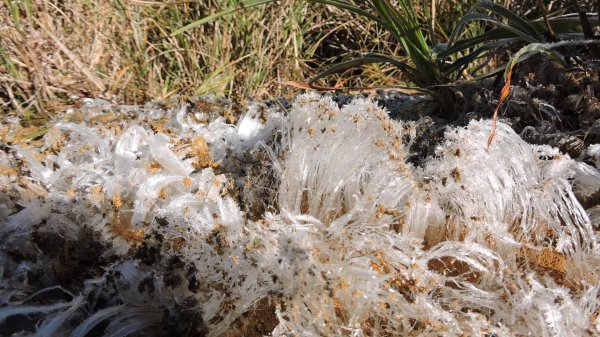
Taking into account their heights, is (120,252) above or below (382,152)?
below

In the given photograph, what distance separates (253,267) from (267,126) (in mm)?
539

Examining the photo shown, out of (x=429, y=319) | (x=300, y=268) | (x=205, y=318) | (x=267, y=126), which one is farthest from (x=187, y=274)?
(x=267, y=126)

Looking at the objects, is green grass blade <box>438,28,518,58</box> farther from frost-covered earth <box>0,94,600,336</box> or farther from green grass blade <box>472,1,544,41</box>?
frost-covered earth <box>0,94,600,336</box>

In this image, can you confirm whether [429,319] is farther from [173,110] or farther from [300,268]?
[173,110]

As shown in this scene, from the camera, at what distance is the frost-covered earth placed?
40.3 inches

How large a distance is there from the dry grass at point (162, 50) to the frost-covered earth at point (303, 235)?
0.71 m

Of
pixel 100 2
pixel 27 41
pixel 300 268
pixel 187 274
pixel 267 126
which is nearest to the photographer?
pixel 300 268

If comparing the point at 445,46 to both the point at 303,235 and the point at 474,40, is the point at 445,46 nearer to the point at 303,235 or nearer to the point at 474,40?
the point at 474,40

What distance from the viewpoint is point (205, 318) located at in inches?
41.6

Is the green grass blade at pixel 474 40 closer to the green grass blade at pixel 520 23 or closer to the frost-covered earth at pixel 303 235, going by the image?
the green grass blade at pixel 520 23

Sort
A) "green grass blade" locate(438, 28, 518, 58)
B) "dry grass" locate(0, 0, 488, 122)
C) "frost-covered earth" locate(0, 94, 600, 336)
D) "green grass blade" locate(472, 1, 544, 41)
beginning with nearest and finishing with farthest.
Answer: "frost-covered earth" locate(0, 94, 600, 336) → "green grass blade" locate(472, 1, 544, 41) → "green grass blade" locate(438, 28, 518, 58) → "dry grass" locate(0, 0, 488, 122)

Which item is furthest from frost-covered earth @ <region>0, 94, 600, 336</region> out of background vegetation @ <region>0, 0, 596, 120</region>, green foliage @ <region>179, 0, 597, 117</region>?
background vegetation @ <region>0, 0, 596, 120</region>

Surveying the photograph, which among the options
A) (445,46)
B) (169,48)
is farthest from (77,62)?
(445,46)

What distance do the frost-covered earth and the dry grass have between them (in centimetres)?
71
